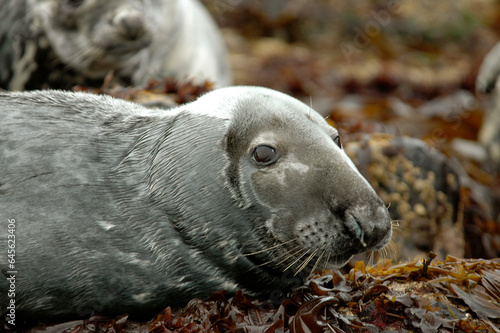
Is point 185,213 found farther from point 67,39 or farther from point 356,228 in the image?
point 67,39

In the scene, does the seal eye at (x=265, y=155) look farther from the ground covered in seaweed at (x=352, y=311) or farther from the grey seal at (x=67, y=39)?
the grey seal at (x=67, y=39)

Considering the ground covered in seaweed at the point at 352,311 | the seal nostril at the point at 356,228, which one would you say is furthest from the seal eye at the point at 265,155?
the ground covered in seaweed at the point at 352,311

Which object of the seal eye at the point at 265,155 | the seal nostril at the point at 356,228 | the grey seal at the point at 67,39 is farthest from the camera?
the grey seal at the point at 67,39

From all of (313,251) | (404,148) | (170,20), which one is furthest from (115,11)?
(313,251)

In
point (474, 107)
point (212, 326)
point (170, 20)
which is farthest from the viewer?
point (474, 107)

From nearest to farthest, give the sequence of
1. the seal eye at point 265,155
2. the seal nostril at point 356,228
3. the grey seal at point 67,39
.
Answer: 1. the seal nostril at point 356,228
2. the seal eye at point 265,155
3. the grey seal at point 67,39

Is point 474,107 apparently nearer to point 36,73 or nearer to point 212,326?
point 36,73

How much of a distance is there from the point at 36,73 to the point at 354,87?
21.7 ft

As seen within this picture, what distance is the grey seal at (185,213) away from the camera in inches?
108

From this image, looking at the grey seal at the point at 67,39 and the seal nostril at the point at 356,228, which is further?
the grey seal at the point at 67,39

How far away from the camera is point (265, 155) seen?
2.84 metres

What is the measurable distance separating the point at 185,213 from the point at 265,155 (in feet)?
1.56

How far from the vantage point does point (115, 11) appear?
18.9 ft

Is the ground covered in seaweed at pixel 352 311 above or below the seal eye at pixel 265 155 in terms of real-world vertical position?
below
